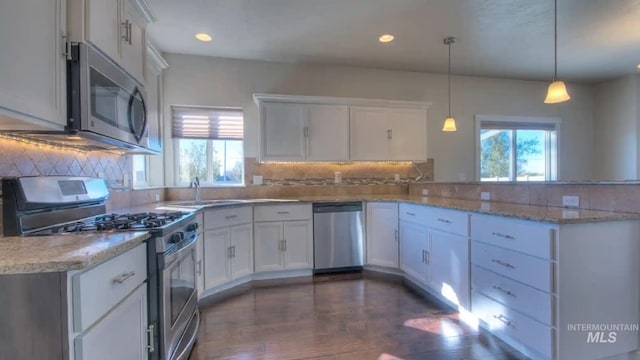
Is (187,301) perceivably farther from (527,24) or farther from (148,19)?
(527,24)

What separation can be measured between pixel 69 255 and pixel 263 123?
292 centimetres

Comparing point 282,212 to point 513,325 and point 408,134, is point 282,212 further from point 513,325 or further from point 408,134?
point 513,325

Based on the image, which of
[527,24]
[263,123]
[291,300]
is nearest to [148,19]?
[263,123]

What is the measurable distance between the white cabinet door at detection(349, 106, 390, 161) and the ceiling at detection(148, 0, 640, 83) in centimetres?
70

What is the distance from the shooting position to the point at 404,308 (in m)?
2.76

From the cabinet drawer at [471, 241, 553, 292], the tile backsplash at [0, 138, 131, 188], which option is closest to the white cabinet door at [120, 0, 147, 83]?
the tile backsplash at [0, 138, 131, 188]

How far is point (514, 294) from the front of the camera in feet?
6.64

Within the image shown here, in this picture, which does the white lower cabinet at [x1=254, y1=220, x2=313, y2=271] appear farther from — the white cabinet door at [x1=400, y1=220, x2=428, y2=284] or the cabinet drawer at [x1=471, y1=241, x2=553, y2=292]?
the cabinet drawer at [x1=471, y1=241, x2=553, y2=292]

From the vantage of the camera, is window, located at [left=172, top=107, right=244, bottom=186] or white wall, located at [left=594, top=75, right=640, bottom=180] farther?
white wall, located at [left=594, top=75, right=640, bottom=180]

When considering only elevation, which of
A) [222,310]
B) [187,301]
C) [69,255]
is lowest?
[222,310]

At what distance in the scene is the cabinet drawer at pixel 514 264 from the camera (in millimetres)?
1815

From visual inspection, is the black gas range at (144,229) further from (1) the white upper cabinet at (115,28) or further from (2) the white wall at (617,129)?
(2) the white wall at (617,129)

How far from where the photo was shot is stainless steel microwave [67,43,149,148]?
1.47 m

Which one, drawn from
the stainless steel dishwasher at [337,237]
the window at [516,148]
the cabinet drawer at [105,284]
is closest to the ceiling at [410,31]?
the window at [516,148]
